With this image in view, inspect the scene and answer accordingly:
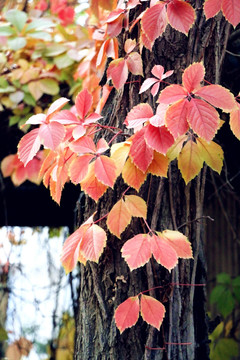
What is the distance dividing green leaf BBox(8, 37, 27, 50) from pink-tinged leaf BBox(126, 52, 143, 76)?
1054mm

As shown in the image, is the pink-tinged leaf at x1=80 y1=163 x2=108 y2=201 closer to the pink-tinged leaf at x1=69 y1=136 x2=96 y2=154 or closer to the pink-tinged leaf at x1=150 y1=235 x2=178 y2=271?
the pink-tinged leaf at x1=69 y1=136 x2=96 y2=154

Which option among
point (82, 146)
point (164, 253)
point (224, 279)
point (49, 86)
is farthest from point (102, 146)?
point (224, 279)

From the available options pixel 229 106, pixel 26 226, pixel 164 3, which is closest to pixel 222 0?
pixel 164 3

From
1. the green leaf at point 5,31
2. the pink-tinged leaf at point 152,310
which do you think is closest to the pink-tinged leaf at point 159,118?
the pink-tinged leaf at point 152,310

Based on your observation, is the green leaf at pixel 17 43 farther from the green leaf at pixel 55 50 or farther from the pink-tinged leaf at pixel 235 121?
the pink-tinged leaf at pixel 235 121

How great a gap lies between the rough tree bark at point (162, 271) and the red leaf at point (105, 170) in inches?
6.8

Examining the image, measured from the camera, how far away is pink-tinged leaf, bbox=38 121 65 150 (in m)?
0.88

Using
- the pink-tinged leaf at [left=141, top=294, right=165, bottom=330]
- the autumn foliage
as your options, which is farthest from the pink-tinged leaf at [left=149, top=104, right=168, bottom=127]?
the pink-tinged leaf at [left=141, top=294, right=165, bottom=330]

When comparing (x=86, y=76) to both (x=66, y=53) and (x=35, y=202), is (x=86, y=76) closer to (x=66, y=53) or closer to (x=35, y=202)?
(x=66, y=53)

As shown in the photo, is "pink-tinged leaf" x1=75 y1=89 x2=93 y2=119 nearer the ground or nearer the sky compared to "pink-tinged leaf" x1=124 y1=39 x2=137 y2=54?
nearer the ground

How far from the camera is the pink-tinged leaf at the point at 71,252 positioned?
0.91m

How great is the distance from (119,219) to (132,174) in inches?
4.0

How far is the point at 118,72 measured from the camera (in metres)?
1.06

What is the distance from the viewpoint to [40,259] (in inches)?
107
